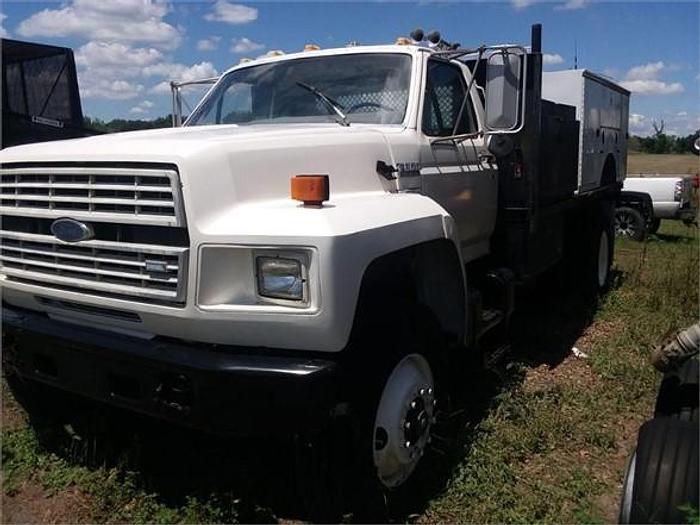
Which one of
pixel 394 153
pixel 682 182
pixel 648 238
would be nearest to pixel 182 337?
pixel 394 153

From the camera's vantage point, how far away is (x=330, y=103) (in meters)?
4.28

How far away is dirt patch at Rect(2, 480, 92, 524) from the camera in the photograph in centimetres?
326

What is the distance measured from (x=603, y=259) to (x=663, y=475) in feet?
18.8

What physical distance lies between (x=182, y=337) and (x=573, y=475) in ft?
7.30

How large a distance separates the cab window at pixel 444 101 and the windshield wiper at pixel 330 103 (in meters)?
0.54

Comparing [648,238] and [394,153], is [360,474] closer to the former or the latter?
[394,153]

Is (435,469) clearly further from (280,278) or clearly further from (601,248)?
(601,248)

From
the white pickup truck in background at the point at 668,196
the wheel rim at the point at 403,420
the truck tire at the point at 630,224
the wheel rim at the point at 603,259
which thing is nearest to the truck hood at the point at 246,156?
the wheel rim at the point at 403,420

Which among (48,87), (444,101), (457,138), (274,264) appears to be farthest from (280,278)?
(48,87)

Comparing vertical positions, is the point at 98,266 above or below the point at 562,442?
above

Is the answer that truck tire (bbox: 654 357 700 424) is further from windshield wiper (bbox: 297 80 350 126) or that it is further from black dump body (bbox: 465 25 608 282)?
windshield wiper (bbox: 297 80 350 126)

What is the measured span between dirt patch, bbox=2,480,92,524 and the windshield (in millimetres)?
2458

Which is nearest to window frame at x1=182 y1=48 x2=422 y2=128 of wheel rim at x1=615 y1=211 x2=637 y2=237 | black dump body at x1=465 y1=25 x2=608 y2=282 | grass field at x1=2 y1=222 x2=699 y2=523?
black dump body at x1=465 y1=25 x2=608 y2=282

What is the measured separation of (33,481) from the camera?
3568 millimetres
